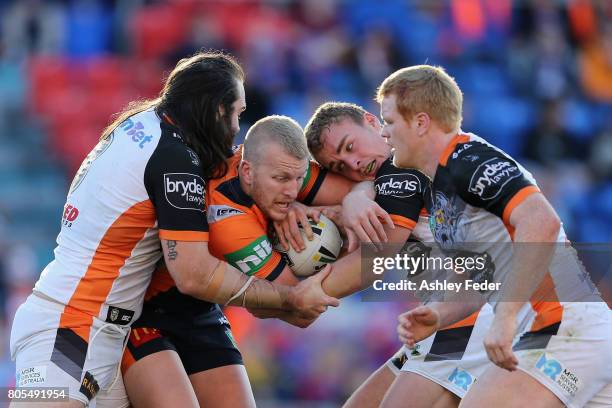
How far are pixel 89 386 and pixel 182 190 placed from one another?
48.2 inches

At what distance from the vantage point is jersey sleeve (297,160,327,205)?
624 cm

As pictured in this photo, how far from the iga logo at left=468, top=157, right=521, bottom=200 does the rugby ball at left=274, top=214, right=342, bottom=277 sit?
1208 mm

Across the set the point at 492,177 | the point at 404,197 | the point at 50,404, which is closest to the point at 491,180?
the point at 492,177

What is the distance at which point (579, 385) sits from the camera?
5.19m

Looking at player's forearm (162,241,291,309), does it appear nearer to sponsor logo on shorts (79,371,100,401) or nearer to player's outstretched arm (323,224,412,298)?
player's outstretched arm (323,224,412,298)

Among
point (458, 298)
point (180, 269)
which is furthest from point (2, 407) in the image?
point (458, 298)

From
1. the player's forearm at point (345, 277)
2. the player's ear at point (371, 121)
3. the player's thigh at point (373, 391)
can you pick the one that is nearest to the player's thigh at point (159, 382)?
the player's forearm at point (345, 277)

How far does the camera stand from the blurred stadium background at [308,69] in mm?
14391

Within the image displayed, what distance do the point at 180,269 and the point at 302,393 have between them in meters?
5.98

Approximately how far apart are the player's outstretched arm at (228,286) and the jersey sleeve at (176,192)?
2.9 inches

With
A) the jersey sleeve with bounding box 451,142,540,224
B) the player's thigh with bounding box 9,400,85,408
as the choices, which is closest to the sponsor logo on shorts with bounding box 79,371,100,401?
the player's thigh with bounding box 9,400,85,408

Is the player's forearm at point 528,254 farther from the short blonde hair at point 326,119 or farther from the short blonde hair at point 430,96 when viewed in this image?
the short blonde hair at point 326,119

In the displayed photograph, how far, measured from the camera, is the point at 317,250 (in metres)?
6.04

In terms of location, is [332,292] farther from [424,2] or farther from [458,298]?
[424,2]
